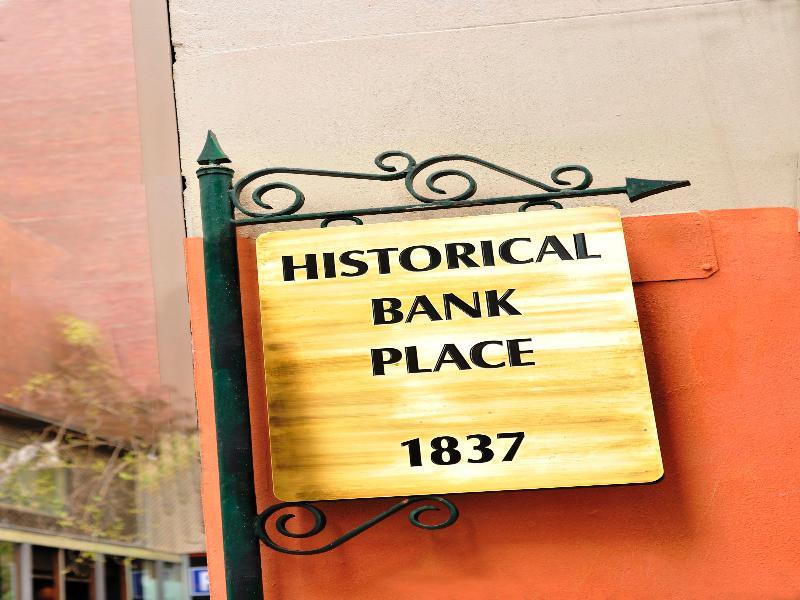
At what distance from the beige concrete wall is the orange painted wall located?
514mm

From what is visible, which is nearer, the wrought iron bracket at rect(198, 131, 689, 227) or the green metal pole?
the green metal pole

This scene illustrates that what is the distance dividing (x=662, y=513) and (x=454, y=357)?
837 mm

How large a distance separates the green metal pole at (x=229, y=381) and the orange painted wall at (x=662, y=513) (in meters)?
0.15

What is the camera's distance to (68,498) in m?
5.29

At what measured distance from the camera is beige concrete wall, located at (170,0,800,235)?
2.87 metres

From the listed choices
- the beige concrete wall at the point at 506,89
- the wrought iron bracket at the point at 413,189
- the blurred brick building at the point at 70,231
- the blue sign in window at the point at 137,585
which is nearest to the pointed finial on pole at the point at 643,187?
the wrought iron bracket at the point at 413,189

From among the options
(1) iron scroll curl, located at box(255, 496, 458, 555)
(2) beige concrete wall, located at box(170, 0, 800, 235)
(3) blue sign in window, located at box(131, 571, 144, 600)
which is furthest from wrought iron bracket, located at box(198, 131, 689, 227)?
(3) blue sign in window, located at box(131, 571, 144, 600)

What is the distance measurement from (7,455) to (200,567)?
1.85 meters

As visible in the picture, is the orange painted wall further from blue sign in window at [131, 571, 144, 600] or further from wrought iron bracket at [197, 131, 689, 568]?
blue sign in window at [131, 571, 144, 600]

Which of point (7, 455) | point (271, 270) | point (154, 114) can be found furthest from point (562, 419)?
point (7, 455)

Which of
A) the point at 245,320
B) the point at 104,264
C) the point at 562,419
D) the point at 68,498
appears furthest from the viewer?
the point at 104,264

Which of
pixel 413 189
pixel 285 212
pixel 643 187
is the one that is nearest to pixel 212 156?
pixel 285 212

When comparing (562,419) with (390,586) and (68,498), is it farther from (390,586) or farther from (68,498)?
(68,498)

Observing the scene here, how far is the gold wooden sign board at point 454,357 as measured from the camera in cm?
234
